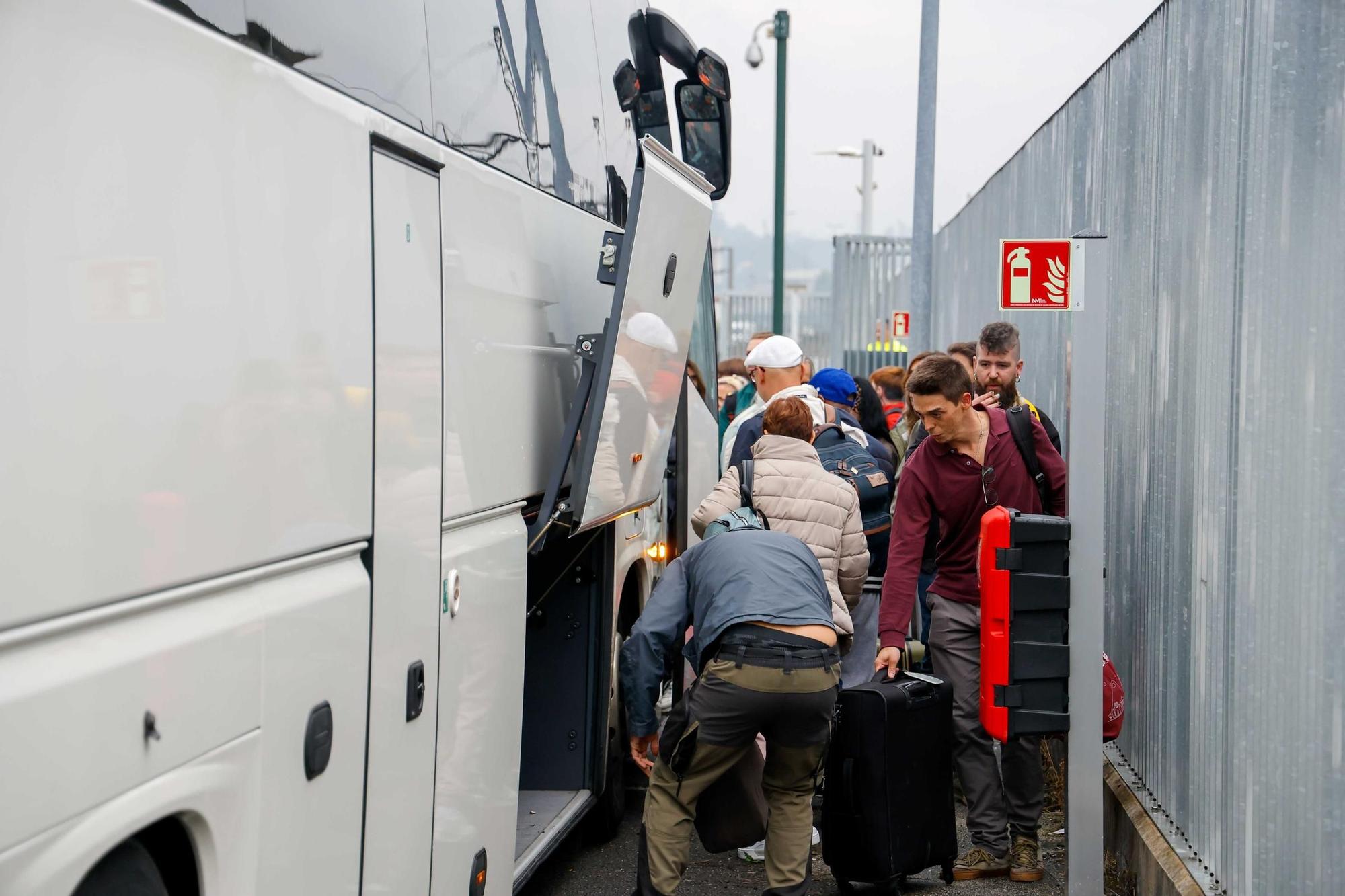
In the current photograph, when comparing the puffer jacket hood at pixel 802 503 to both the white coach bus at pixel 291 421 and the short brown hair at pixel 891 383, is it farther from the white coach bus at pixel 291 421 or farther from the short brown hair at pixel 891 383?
the short brown hair at pixel 891 383

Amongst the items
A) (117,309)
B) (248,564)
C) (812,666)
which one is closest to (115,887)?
(248,564)

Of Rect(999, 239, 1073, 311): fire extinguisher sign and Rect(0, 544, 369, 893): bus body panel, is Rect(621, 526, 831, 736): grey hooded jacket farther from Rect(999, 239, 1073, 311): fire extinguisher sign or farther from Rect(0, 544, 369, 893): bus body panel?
Rect(0, 544, 369, 893): bus body panel

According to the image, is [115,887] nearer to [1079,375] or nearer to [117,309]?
[117,309]

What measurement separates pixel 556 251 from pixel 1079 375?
1.80 meters

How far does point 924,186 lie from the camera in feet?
41.4

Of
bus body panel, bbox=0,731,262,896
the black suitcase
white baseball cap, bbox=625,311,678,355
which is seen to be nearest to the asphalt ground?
the black suitcase

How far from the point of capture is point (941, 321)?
14258mm

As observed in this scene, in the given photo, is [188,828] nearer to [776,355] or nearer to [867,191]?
[776,355]

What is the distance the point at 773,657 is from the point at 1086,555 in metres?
1.16

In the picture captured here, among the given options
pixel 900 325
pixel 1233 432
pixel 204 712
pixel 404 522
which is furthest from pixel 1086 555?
pixel 900 325

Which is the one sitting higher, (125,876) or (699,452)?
(699,452)

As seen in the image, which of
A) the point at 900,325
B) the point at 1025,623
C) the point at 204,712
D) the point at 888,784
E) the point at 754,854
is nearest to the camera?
the point at 204,712

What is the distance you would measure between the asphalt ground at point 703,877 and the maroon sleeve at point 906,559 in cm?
105

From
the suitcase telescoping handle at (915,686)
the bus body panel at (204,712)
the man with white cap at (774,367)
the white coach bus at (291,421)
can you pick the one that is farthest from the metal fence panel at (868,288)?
the bus body panel at (204,712)
